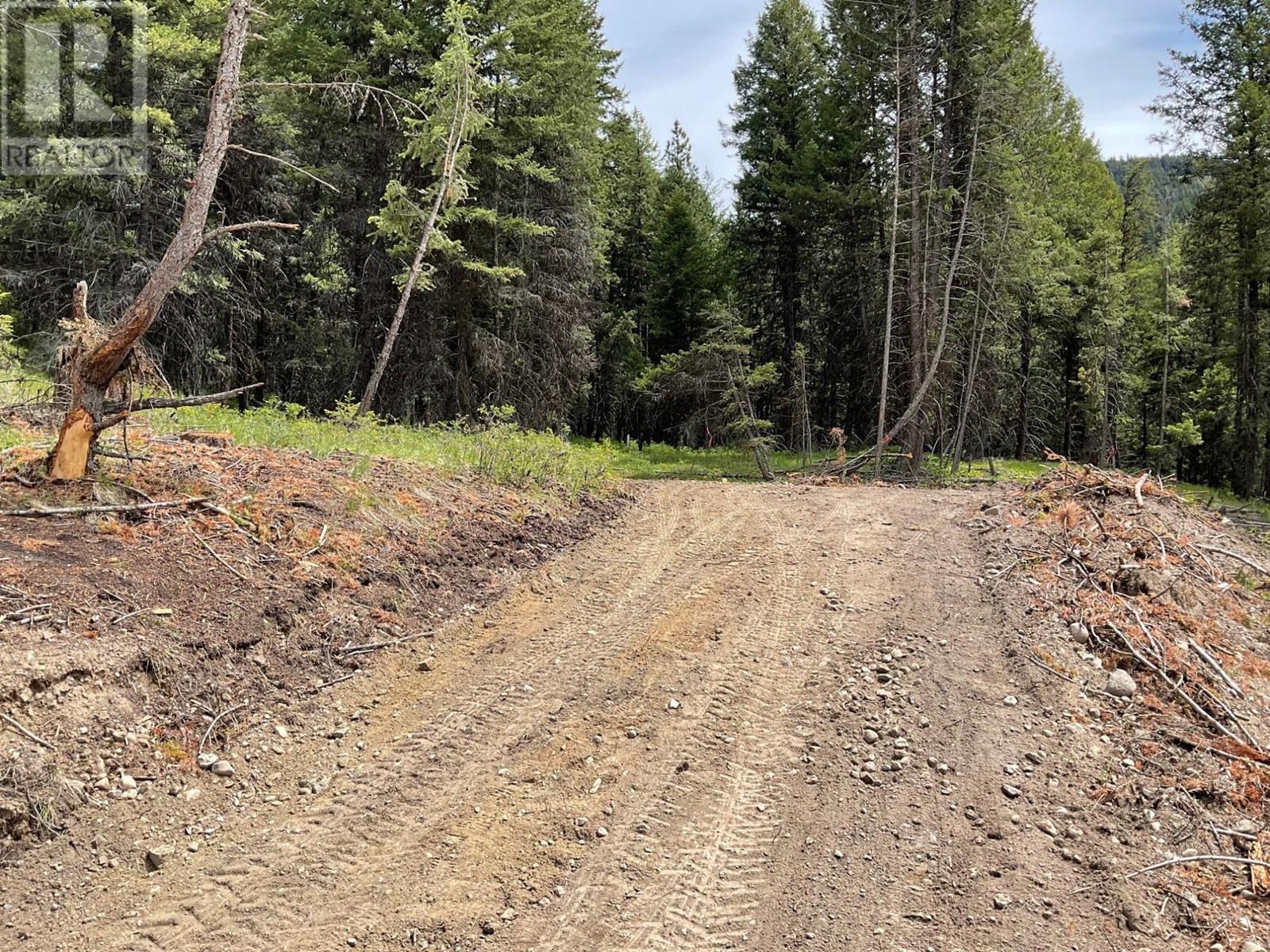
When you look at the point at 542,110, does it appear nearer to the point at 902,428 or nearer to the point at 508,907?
the point at 902,428

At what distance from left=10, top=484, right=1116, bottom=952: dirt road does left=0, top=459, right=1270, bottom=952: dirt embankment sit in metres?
0.01

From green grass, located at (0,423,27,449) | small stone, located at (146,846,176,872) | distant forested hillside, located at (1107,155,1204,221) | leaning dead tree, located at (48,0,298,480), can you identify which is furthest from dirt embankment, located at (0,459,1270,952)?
distant forested hillside, located at (1107,155,1204,221)

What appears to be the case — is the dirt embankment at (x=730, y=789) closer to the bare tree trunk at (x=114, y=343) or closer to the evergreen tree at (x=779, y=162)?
the bare tree trunk at (x=114, y=343)

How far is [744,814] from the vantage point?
3.41 metres

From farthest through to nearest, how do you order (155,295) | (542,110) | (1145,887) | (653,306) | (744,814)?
(653,306)
(542,110)
(155,295)
(744,814)
(1145,887)

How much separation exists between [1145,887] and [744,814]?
171 centimetres

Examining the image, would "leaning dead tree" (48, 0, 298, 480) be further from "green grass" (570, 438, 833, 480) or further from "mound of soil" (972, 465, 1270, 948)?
"green grass" (570, 438, 833, 480)

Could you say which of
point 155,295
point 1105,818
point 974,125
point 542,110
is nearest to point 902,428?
point 974,125

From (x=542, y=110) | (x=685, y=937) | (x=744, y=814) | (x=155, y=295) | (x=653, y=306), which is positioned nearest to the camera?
(x=685, y=937)

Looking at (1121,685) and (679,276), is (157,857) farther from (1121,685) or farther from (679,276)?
(679,276)

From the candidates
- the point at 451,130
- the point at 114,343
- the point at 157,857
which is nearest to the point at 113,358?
the point at 114,343

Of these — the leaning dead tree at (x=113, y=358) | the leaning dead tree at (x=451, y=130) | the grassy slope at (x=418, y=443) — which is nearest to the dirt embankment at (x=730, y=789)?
the leaning dead tree at (x=113, y=358)

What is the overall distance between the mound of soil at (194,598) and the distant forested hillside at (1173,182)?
22787mm

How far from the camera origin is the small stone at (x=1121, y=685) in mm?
4410
